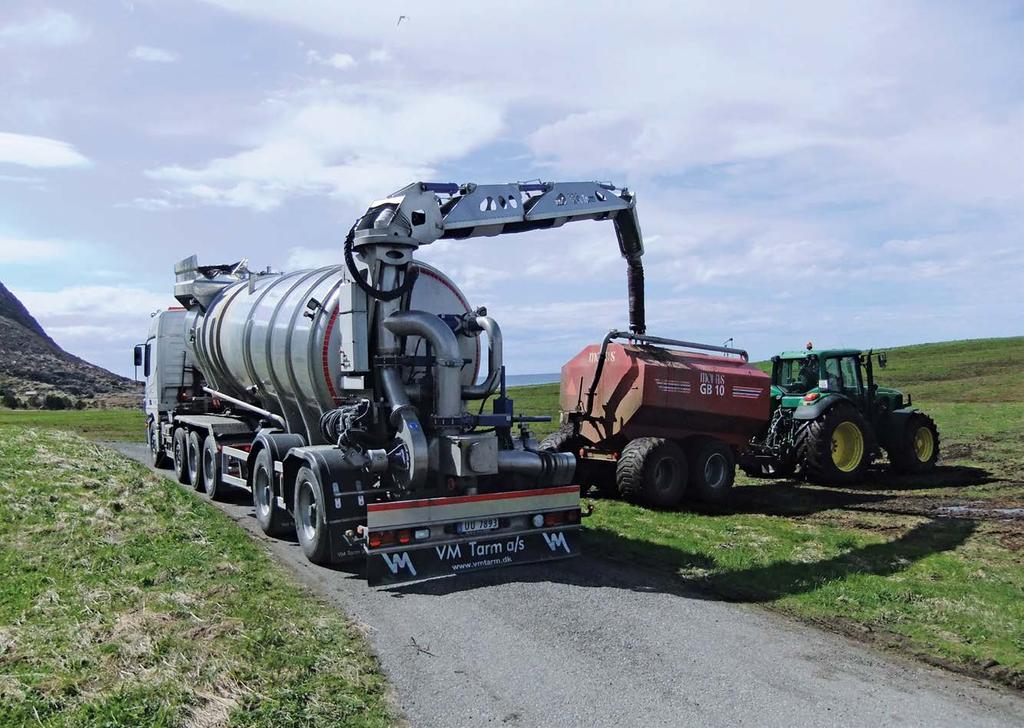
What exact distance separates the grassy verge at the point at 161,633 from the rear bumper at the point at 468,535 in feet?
3.26

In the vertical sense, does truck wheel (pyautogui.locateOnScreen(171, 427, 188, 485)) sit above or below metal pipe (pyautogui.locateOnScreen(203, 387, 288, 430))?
below

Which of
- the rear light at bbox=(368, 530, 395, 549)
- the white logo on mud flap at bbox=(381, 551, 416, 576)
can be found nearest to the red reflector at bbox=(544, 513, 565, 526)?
the white logo on mud flap at bbox=(381, 551, 416, 576)

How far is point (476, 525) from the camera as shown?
31.5 feet

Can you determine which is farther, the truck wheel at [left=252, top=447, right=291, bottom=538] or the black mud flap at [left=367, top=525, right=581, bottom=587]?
the truck wheel at [left=252, top=447, right=291, bottom=538]

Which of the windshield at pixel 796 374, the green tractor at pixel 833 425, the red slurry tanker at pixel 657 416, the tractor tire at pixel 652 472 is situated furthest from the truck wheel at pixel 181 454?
the windshield at pixel 796 374

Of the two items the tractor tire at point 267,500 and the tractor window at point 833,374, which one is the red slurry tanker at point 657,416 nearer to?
the tractor window at point 833,374

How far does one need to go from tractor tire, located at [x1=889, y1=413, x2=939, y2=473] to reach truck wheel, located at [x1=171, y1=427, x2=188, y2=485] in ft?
48.2

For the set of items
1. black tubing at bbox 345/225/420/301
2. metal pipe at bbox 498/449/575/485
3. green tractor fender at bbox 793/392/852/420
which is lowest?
metal pipe at bbox 498/449/575/485

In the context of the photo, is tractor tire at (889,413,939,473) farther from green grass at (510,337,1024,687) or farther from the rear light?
the rear light

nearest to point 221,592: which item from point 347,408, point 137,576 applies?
point 137,576

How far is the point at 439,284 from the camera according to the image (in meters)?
11.0

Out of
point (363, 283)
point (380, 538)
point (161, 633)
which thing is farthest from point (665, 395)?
point (161, 633)

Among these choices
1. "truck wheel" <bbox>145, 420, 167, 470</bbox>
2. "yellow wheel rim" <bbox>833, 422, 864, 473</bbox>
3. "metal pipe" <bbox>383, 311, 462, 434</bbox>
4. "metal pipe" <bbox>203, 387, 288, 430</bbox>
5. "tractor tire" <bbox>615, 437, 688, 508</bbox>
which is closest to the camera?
"metal pipe" <bbox>383, 311, 462, 434</bbox>

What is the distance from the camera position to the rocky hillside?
51.9 m
